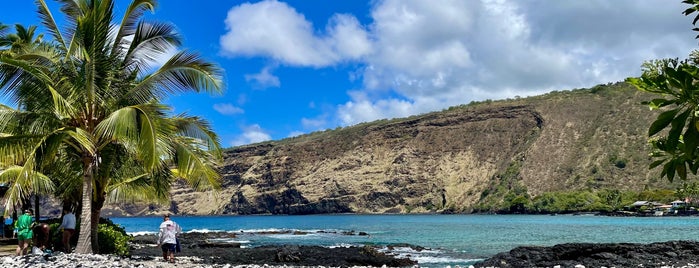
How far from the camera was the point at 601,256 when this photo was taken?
21656 mm

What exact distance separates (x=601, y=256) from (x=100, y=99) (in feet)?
57.5

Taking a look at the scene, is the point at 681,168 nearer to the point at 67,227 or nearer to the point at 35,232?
the point at 67,227

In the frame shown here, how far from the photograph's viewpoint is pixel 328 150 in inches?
6132

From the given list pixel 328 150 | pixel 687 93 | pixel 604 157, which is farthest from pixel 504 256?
pixel 328 150

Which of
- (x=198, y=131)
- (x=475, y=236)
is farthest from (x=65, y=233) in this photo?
(x=475, y=236)

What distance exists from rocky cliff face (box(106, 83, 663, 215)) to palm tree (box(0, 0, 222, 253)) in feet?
329

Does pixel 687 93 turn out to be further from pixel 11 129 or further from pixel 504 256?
pixel 504 256

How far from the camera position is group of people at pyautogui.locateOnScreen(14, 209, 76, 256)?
16938 millimetres

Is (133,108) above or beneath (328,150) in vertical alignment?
beneath

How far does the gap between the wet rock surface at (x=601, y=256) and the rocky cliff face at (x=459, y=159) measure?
96.5m

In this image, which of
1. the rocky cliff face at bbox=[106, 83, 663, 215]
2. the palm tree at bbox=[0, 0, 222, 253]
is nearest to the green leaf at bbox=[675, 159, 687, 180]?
the palm tree at bbox=[0, 0, 222, 253]

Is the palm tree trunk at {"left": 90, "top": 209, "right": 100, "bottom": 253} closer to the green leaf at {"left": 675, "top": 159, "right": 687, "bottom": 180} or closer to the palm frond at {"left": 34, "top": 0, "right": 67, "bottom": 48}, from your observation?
the palm frond at {"left": 34, "top": 0, "right": 67, "bottom": 48}

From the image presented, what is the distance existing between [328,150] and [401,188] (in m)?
23.3

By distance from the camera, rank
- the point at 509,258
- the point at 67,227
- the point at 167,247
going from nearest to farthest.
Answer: the point at 167,247 < the point at 67,227 < the point at 509,258
